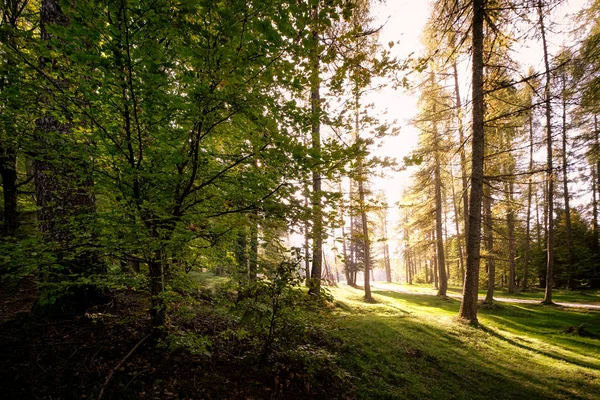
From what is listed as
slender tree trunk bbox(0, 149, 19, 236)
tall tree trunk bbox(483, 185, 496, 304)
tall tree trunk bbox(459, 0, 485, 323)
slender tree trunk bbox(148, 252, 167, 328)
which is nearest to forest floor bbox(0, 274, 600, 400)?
slender tree trunk bbox(148, 252, 167, 328)

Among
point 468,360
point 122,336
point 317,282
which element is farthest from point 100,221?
point 468,360

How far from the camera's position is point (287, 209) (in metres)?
3.03

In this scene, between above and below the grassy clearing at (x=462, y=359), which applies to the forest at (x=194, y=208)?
above

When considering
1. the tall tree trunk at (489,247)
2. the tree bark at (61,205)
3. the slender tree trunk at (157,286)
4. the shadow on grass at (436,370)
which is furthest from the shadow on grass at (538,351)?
the tree bark at (61,205)

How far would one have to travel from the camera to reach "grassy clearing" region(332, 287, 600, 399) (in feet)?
16.3

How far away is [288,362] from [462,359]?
16.8ft

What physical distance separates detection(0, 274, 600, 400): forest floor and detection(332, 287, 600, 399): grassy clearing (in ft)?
0.11

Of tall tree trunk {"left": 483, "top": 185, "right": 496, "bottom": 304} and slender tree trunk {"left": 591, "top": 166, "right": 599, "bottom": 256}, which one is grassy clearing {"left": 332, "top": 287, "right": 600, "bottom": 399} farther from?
slender tree trunk {"left": 591, "top": 166, "right": 599, "bottom": 256}

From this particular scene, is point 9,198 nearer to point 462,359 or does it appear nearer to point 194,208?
point 194,208

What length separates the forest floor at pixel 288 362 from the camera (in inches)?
124

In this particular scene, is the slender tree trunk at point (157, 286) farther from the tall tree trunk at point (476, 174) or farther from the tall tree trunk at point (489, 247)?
the tall tree trunk at point (489, 247)

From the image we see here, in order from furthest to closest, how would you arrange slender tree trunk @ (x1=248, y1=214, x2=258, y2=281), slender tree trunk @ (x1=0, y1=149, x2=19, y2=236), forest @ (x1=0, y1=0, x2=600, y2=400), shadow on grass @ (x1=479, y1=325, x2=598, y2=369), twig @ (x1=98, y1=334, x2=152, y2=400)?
1. shadow on grass @ (x1=479, y1=325, x2=598, y2=369)
2. slender tree trunk @ (x1=0, y1=149, x2=19, y2=236)
3. slender tree trunk @ (x1=248, y1=214, x2=258, y2=281)
4. twig @ (x1=98, y1=334, x2=152, y2=400)
5. forest @ (x1=0, y1=0, x2=600, y2=400)

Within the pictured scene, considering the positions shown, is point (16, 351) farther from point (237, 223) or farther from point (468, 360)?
point (468, 360)

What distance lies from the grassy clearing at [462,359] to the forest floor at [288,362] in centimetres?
3
